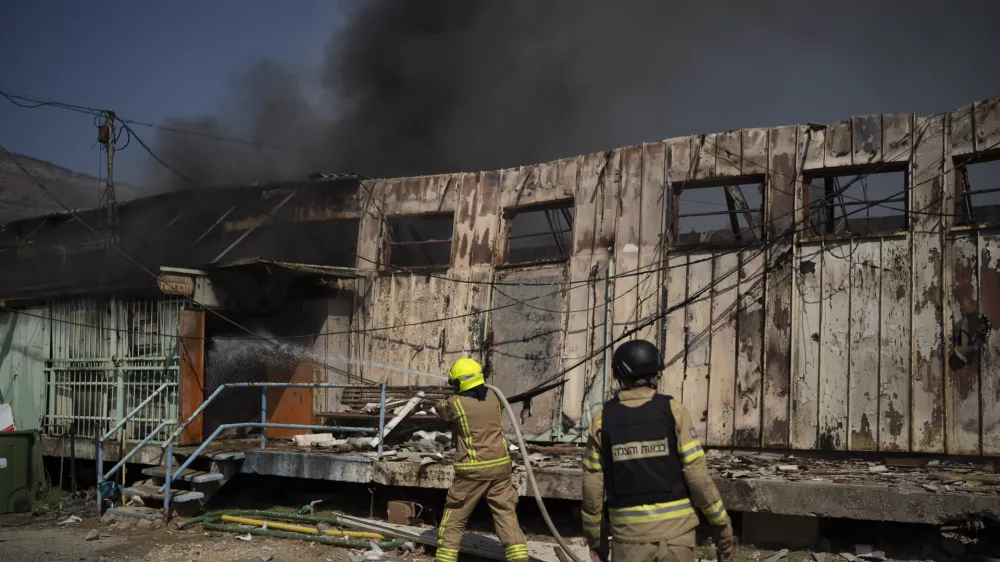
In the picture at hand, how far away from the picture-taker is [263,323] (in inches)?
522

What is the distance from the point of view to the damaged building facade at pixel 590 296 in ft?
30.2

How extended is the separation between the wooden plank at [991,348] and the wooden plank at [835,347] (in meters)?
1.40

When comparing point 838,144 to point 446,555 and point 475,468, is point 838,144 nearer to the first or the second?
point 475,468

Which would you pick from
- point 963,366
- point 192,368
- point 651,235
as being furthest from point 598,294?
point 192,368

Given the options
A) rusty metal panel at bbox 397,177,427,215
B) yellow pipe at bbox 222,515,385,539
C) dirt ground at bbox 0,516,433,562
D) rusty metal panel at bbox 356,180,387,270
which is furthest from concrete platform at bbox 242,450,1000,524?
rusty metal panel at bbox 397,177,427,215

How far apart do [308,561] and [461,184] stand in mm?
6564

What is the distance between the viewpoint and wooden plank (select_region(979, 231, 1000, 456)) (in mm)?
8688

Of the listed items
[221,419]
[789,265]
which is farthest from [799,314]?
[221,419]

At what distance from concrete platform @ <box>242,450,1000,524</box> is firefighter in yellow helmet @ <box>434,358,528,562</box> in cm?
198

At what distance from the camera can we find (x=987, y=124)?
29.8ft

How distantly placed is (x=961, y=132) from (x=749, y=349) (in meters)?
3.53

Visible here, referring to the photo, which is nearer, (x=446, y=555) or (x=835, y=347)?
(x=446, y=555)

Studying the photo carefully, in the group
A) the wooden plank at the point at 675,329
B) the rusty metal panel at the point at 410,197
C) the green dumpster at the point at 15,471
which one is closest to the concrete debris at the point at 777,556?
the wooden plank at the point at 675,329

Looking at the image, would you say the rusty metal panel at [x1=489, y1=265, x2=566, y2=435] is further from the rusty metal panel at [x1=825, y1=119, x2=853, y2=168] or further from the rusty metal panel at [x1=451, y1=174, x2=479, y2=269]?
the rusty metal panel at [x1=825, y1=119, x2=853, y2=168]
